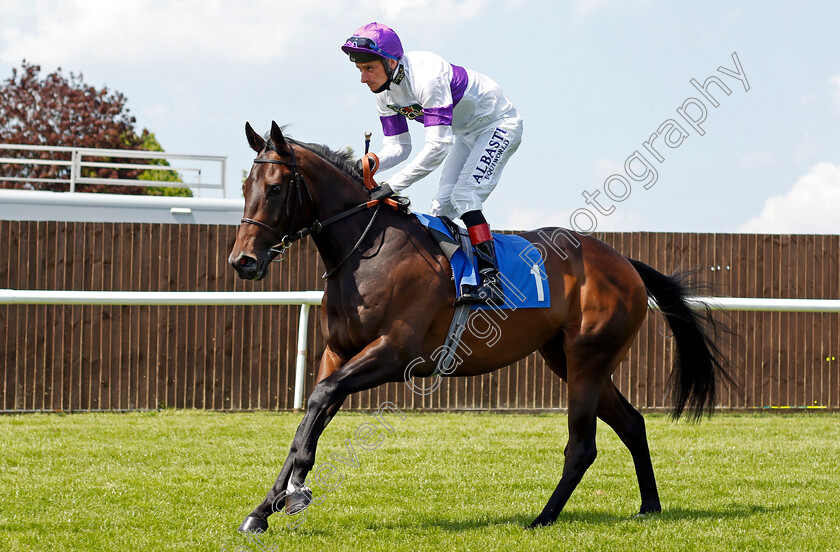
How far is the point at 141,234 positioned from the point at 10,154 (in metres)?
20.8

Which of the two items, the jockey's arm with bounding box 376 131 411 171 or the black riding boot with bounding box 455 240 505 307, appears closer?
the black riding boot with bounding box 455 240 505 307

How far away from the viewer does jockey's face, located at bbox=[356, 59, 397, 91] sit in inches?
189

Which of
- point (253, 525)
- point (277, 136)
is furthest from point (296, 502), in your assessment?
point (277, 136)

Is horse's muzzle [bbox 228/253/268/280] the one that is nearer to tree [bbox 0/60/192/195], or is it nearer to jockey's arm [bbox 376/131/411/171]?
jockey's arm [bbox 376/131/411/171]

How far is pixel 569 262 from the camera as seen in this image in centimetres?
537

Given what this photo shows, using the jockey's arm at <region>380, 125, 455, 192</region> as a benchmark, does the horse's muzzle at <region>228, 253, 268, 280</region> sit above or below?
below

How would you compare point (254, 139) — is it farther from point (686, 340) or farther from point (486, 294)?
point (686, 340)

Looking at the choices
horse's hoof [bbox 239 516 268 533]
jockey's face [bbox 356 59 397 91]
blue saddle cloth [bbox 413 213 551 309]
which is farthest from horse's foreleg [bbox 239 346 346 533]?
jockey's face [bbox 356 59 397 91]

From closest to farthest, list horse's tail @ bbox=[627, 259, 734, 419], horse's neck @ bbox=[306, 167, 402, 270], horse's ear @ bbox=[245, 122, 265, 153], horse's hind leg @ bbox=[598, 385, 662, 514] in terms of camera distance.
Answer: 1. horse's ear @ bbox=[245, 122, 265, 153]
2. horse's neck @ bbox=[306, 167, 402, 270]
3. horse's hind leg @ bbox=[598, 385, 662, 514]
4. horse's tail @ bbox=[627, 259, 734, 419]

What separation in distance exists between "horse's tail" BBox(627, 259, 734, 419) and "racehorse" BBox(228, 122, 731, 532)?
16 centimetres

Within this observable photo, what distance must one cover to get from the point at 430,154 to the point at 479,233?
560 millimetres

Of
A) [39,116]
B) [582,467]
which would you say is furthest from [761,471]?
[39,116]

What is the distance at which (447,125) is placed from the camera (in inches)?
188

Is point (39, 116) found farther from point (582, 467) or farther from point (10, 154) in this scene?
point (582, 467)
